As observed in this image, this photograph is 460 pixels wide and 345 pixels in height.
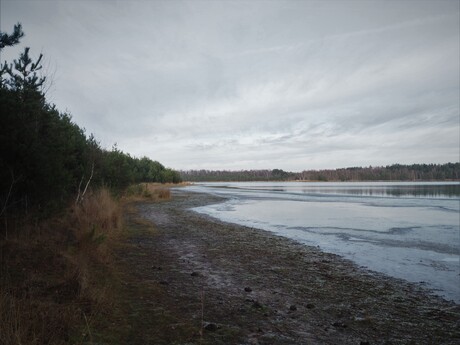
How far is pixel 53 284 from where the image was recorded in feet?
17.1

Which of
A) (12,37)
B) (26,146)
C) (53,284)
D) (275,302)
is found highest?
(12,37)

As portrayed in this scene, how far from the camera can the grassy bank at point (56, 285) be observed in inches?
142

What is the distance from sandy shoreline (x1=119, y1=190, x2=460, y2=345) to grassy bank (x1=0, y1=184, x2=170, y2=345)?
59 centimetres

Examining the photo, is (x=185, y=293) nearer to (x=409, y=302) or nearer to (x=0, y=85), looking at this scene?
(x=409, y=302)

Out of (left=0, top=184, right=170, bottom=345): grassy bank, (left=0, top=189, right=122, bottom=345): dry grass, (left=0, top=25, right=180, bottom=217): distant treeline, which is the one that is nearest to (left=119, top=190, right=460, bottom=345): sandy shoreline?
(left=0, top=184, right=170, bottom=345): grassy bank

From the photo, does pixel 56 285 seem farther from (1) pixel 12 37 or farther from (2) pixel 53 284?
(1) pixel 12 37

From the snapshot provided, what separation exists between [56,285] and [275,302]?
3.86 metres

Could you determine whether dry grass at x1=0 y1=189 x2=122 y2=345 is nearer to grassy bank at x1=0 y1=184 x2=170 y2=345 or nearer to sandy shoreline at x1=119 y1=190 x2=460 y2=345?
grassy bank at x1=0 y1=184 x2=170 y2=345

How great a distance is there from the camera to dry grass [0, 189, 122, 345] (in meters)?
3.57

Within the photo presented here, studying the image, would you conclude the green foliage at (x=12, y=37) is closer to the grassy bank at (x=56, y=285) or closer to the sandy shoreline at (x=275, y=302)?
the grassy bank at (x=56, y=285)

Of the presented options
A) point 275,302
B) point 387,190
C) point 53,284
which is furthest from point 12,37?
point 387,190

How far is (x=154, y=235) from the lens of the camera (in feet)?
39.6

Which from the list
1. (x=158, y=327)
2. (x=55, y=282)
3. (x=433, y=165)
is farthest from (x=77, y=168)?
(x=433, y=165)

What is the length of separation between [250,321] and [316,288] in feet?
8.17
